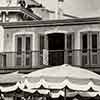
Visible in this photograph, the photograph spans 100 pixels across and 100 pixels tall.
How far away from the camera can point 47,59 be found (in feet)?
114

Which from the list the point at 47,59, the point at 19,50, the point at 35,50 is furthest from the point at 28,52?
the point at 47,59

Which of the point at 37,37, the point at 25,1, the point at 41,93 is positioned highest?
the point at 25,1

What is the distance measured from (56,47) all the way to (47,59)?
1.79 meters

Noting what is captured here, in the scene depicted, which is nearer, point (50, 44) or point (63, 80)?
point (63, 80)

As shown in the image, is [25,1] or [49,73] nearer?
[49,73]

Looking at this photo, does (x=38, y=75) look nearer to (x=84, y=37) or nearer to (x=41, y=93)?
(x=41, y=93)

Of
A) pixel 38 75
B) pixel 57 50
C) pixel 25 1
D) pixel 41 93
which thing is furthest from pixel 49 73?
pixel 25 1

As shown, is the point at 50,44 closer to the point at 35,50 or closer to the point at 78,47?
the point at 35,50

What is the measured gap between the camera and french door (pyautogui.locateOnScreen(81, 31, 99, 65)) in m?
34.1

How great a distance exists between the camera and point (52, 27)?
3575cm

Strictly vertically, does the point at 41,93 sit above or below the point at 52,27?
below

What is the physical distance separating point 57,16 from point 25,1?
510 centimetres

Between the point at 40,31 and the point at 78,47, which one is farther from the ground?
the point at 40,31

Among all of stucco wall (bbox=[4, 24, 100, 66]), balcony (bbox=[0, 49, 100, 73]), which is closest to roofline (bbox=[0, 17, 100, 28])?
stucco wall (bbox=[4, 24, 100, 66])
